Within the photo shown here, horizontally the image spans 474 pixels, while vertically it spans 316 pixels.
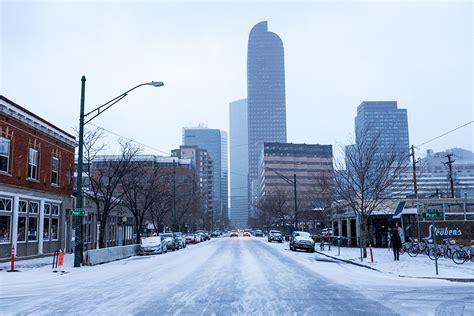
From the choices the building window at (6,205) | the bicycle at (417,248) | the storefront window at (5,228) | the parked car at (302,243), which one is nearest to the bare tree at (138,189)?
the building window at (6,205)

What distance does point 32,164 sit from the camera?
2973cm

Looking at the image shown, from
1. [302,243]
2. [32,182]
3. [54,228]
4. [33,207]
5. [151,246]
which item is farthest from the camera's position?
[302,243]

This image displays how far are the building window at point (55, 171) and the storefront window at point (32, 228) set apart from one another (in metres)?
3.92

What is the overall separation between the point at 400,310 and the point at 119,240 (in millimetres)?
43455

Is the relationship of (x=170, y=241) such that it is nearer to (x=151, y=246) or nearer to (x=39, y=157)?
(x=151, y=246)

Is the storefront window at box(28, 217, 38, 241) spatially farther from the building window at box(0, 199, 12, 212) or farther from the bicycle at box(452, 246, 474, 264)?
Answer: the bicycle at box(452, 246, 474, 264)

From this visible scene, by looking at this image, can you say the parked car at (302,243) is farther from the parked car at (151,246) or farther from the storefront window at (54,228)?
the storefront window at (54,228)

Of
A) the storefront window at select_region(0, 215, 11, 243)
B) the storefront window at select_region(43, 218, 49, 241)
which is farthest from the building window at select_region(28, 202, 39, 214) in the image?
the storefront window at select_region(0, 215, 11, 243)

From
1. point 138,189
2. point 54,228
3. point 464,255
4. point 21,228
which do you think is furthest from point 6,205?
point 464,255

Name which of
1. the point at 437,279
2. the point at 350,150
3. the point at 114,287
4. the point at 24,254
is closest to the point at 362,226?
the point at 350,150

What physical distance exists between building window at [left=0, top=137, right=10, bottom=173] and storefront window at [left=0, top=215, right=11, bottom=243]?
8.79ft

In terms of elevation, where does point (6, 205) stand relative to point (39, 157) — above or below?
below

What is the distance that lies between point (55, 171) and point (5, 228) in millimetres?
8066

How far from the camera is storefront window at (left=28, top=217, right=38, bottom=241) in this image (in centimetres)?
2900
